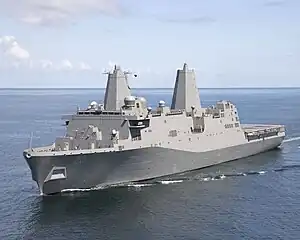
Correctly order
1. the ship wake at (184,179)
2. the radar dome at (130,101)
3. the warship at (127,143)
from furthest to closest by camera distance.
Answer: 1. the radar dome at (130,101)
2. the ship wake at (184,179)
3. the warship at (127,143)

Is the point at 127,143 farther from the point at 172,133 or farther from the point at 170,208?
the point at 170,208

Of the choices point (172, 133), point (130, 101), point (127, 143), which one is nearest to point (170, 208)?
point (127, 143)

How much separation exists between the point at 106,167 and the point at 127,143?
2.25m

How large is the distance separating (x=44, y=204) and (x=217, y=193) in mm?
11619

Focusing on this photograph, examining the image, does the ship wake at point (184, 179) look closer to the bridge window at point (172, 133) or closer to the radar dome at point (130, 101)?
the bridge window at point (172, 133)

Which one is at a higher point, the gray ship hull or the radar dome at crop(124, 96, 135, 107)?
the radar dome at crop(124, 96, 135, 107)

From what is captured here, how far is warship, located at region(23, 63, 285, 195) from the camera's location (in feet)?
98.8

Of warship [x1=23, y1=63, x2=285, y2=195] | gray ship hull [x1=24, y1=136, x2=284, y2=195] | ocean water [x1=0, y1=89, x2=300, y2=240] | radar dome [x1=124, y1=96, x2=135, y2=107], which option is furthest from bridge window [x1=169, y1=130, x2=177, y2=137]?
radar dome [x1=124, y1=96, x2=135, y2=107]

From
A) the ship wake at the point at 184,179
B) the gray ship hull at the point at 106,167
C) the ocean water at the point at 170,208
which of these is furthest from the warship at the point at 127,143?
the ocean water at the point at 170,208

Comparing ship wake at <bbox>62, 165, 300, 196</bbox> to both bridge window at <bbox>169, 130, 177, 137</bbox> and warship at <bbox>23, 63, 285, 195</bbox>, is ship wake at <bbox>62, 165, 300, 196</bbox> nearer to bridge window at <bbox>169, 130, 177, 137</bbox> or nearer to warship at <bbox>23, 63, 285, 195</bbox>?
warship at <bbox>23, 63, 285, 195</bbox>

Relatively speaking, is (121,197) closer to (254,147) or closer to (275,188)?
(275,188)

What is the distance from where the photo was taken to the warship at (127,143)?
30109mm

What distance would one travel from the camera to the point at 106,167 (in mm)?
31578

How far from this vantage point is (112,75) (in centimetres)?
3678
